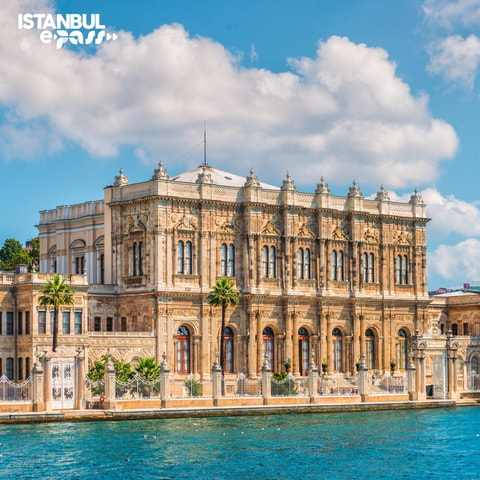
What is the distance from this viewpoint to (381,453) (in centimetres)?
5516

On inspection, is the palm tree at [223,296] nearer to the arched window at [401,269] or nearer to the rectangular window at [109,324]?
the rectangular window at [109,324]

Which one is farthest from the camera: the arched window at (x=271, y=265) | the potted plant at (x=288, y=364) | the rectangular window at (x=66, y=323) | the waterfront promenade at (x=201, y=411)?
the arched window at (x=271, y=265)

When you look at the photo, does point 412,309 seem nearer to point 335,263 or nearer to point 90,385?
point 335,263

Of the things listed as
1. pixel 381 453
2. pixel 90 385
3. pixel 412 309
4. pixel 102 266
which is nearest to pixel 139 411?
pixel 90 385

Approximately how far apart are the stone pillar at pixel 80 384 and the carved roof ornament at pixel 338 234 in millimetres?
28068

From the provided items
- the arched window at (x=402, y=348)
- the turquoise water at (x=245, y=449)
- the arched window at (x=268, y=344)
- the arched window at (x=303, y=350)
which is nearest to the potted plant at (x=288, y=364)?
the arched window at (x=268, y=344)

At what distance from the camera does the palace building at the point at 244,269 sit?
8188 cm

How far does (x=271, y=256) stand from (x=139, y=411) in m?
22.5

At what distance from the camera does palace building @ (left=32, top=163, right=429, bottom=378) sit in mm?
81875

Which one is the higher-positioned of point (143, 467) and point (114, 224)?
point (114, 224)

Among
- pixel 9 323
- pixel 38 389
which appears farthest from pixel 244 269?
pixel 38 389

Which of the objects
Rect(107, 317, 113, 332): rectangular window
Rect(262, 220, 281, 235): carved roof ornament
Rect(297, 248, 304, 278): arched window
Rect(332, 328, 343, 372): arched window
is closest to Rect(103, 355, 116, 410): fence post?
Rect(107, 317, 113, 332): rectangular window

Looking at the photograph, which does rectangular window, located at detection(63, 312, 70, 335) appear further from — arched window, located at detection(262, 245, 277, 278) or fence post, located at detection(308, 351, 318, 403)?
arched window, located at detection(262, 245, 277, 278)

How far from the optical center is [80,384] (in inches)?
2618
